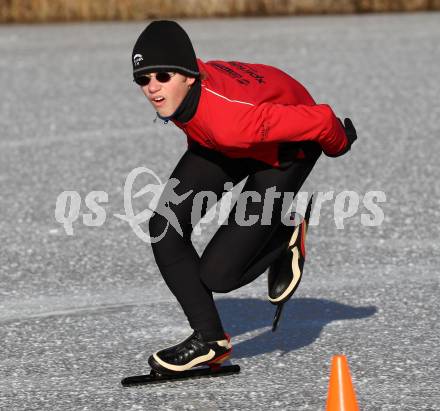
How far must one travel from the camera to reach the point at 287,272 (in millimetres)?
6152

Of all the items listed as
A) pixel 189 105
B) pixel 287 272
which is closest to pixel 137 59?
pixel 189 105

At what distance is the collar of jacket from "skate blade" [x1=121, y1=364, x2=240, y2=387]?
119 cm

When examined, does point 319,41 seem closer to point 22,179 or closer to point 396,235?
point 22,179

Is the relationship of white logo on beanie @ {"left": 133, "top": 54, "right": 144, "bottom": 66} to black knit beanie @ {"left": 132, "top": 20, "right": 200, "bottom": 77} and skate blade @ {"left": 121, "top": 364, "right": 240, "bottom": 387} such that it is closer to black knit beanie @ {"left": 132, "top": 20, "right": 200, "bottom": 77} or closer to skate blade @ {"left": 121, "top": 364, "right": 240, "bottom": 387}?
black knit beanie @ {"left": 132, "top": 20, "right": 200, "bottom": 77}

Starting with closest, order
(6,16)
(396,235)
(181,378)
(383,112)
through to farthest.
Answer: (181,378)
(396,235)
(383,112)
(6,16)

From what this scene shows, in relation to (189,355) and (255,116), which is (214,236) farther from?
(255,116)

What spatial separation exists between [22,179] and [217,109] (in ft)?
Answer: 17.5

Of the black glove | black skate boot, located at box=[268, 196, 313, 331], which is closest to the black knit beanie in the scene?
→ the black glove

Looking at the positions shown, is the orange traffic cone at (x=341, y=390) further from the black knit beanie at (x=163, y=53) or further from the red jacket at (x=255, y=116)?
the black knit beanie at (x=163, y=53)

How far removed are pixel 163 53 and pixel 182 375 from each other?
4.85 ft

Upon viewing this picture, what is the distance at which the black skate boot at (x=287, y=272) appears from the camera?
612 cm

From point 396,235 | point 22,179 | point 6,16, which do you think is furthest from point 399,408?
point 6,16

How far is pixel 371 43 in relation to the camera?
57.4 feet

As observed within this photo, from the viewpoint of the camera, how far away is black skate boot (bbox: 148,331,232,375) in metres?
5.86
